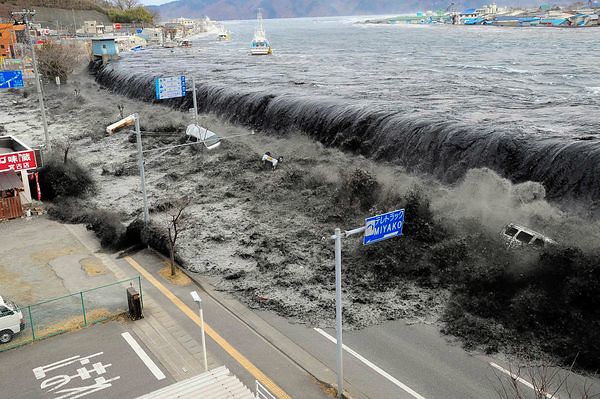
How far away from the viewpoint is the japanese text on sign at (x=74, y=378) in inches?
643

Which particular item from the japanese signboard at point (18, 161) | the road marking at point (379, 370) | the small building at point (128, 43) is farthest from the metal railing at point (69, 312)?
the small building at point (128, 43)

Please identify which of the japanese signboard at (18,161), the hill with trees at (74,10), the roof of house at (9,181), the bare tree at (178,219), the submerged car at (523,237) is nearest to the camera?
the submerged car at (523,237)

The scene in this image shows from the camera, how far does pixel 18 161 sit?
31922 millimetres

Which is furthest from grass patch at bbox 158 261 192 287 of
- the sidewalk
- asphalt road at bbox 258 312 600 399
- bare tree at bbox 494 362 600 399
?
bare tree at bbox 494 362 600 399

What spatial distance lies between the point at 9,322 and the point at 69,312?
2053 mm

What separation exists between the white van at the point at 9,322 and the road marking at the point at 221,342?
18.5 feet

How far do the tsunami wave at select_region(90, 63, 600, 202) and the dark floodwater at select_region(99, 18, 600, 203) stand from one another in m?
0.08

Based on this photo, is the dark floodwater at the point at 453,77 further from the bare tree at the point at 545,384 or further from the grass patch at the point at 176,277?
the grass patch at the point at 176,277

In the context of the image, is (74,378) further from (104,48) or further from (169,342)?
(104,48)

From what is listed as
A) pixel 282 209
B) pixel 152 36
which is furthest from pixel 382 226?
pixel 152 36

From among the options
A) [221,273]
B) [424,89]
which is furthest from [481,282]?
[424,89]

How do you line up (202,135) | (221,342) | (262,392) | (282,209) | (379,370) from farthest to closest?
(202,135)
(282,209)
(221,342)
(379,370)
(262,392)

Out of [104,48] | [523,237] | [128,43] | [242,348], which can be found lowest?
[242,348]

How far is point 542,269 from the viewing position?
22031mm
